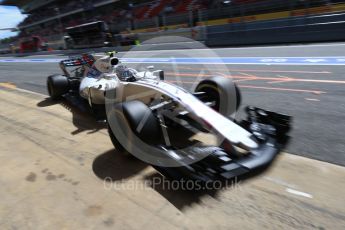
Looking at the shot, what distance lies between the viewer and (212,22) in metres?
24.0

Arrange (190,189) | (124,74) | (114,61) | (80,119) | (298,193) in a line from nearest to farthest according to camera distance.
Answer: (298,193) → (190,189) → (124,74) → (114,61) → (80,119)

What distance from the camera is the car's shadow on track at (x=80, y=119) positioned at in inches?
198

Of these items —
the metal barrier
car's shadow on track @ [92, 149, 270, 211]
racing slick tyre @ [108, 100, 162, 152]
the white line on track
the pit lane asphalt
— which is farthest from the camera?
the metal barrier

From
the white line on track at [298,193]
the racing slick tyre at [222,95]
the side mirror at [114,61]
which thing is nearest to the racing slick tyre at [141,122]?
the racing slick tyre at [222,95]

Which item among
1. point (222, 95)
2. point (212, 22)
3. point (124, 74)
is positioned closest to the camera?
point (222, 95)

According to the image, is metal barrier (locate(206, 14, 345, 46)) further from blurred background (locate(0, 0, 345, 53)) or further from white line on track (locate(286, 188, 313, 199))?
white line on track (locate(286, 188, 313, 199))

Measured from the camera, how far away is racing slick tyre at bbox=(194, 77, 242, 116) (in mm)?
4230

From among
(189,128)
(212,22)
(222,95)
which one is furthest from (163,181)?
(212,22)

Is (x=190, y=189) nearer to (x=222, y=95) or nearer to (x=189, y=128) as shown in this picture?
(x=189, y=128)

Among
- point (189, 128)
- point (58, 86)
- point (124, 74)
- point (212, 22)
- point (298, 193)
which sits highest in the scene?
point (212, 22)

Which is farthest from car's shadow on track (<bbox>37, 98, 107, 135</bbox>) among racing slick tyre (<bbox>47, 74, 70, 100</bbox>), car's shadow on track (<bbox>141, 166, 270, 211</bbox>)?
car's shadow on track (<bbox>141, 166, 270, 211</bbox>)

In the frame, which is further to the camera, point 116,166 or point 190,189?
point 116,166

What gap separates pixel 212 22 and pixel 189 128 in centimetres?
2177

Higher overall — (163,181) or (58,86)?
(58,86)
